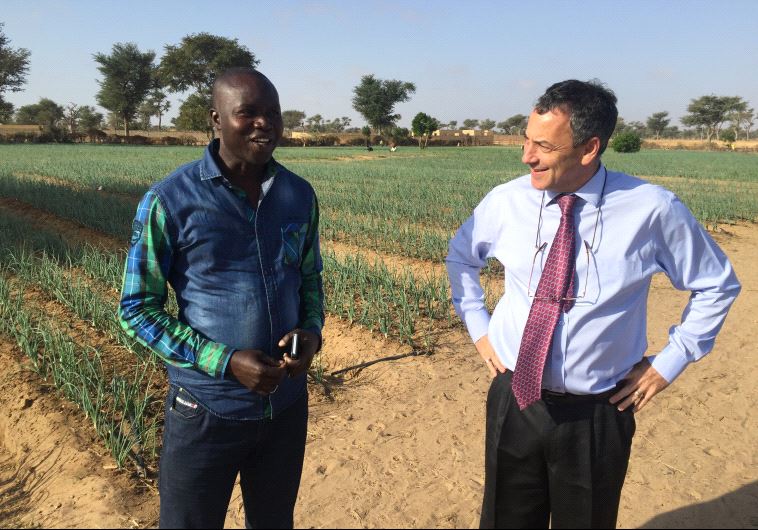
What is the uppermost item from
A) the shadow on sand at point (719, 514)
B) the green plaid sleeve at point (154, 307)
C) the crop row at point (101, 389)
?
the green plaid sleeve at point (154, 307)

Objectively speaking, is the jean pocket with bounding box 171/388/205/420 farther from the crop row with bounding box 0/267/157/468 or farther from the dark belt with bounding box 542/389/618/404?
the crop row with bounding box 0/267/157/468

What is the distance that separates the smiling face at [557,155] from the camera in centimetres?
143

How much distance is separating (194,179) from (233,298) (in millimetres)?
308

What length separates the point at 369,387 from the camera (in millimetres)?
3623

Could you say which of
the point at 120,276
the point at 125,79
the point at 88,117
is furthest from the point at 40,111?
the point at 120,276

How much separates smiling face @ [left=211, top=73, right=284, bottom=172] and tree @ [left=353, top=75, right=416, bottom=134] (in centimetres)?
6088

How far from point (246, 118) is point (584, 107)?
2.81ft

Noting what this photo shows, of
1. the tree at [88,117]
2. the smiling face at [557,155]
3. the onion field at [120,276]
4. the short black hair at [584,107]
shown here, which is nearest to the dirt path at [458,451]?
the onion field at [120,276]

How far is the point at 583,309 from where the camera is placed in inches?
Answer: 57.0

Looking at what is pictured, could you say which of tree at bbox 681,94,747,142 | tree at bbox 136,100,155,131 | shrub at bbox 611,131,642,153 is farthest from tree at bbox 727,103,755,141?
tree at bbox 136,100,155,131

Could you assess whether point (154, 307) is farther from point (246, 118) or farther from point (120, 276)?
point (120, 276)

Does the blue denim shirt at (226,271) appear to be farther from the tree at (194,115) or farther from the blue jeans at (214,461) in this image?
the tree at (194,115)

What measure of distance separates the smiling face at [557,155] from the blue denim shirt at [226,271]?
669 mm

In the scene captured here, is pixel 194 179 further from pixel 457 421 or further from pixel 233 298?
pixel 457 421
